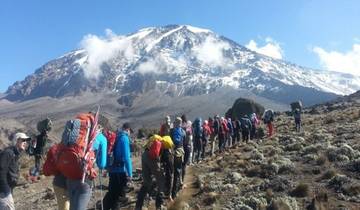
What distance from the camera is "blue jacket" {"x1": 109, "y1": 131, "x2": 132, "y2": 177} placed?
40.8ft

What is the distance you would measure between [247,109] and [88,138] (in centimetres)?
7441

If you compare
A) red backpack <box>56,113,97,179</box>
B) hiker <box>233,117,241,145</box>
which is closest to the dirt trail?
red backpack <box>56,113,97,179</box>

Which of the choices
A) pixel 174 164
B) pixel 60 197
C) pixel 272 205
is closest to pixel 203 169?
pixel 174 164

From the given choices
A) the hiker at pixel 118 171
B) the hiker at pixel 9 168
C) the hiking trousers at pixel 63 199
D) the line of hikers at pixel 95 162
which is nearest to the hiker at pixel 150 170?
the line of hikers at pixel 95 162

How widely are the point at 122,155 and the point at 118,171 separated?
0.34 metres

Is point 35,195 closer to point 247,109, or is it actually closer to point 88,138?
point 88,138

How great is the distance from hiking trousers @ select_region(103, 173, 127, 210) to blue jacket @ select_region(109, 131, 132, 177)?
123 millimetres

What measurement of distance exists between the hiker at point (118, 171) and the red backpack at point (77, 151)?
2859 mm

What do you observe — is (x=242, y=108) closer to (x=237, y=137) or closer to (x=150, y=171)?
(x=237, y=137)

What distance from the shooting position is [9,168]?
1022 centimetres

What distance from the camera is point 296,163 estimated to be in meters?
21.1

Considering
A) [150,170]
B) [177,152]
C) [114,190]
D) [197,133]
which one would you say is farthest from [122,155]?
[197,133]

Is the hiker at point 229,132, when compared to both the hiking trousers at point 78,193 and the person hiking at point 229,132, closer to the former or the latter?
the person hiking at point 229,132

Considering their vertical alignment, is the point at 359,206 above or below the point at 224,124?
below
